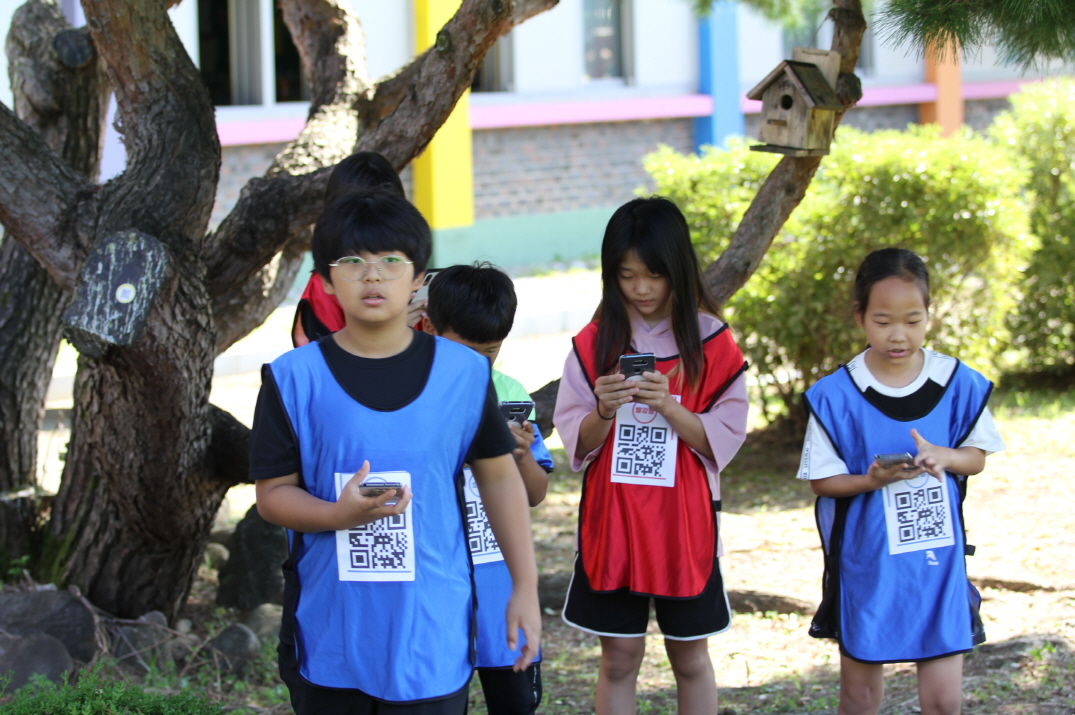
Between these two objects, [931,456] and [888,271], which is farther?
[888,271]

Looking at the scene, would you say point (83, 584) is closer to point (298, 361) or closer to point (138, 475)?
point (138, 475)

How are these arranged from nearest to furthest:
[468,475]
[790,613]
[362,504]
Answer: [362,504], [468,475], [790,613]

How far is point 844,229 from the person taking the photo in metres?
6.44

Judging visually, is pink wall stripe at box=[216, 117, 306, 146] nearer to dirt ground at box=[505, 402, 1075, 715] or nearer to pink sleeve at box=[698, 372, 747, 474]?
dirt ground at box=[505, 402, 1075, 715]

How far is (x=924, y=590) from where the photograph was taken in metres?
2.65

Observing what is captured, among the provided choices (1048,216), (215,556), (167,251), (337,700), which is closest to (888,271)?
(337,700)

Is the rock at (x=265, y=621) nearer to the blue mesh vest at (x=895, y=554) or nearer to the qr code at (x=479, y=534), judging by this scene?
the qr code at (x=479, y=534)

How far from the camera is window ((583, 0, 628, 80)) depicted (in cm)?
1317

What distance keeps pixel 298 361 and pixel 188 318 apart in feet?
5.15

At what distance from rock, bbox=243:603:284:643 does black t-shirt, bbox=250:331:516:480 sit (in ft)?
7.93

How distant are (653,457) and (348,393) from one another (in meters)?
1.03

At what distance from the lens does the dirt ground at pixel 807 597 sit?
11.6 ft

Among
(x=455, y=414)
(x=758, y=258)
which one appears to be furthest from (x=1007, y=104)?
(x=455, y=414)

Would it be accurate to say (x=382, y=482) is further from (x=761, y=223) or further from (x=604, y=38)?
(x=604, y=38)
